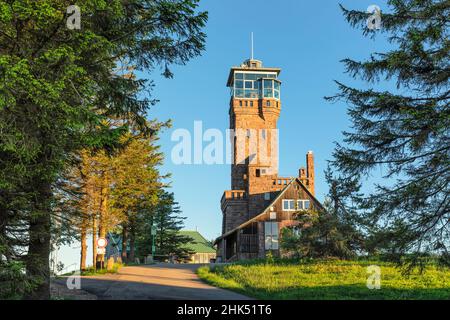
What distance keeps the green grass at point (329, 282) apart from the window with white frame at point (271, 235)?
16274mm

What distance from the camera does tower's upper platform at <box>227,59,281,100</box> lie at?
5166 cm

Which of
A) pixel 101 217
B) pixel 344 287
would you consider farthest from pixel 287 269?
pixel 101 217

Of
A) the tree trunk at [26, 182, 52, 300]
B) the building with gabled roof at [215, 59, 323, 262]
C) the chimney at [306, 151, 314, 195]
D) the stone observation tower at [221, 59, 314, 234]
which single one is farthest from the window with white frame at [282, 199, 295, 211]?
the tree trunk at [26, 182, 52, 300]

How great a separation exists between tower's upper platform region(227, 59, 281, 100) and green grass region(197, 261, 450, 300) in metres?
30.1

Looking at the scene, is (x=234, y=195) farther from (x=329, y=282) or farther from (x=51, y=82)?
(x=51, y=82)

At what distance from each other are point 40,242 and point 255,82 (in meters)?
43.2

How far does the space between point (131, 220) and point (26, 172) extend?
29620 mm

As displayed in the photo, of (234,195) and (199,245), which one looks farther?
(199,245)

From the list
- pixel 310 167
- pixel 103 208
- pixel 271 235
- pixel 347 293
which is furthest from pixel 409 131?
pixel 310 167

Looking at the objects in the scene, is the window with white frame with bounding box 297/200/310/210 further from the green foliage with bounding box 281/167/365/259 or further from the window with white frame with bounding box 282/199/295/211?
the green foliage with bounding box 281/167/365/259

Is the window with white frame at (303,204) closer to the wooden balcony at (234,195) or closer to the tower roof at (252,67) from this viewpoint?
the wooden balcony at (234,195)

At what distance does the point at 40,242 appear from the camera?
35.7ft

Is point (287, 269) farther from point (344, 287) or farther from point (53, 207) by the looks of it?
point (53, 207)

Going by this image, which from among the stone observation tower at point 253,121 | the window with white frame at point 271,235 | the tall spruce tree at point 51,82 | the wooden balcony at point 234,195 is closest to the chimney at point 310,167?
the stone observation tower at point 253,121
